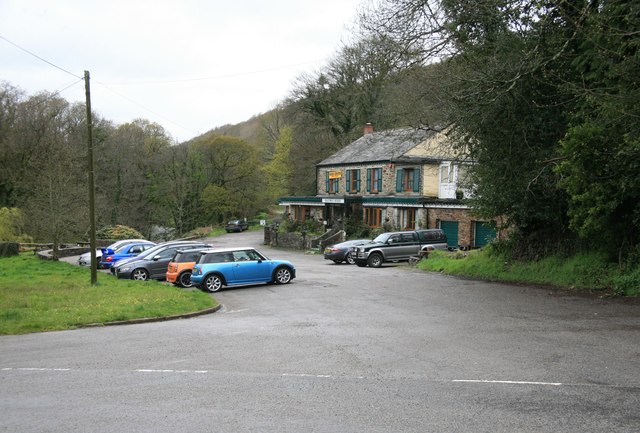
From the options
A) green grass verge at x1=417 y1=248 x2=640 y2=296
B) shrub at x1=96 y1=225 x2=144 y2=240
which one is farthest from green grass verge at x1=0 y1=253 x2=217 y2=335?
shrub at x1=96 y1=225 x2=144 y2=240

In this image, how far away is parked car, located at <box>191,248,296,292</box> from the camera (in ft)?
73.2

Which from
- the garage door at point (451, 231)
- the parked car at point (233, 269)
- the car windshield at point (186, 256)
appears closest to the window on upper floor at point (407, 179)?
the garage door at point (451, 231)

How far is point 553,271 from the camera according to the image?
2117 cm

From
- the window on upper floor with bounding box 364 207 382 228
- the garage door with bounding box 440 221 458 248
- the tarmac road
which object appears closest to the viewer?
the tarmac road

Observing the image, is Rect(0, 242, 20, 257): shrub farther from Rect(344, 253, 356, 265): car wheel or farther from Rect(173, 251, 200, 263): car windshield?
Rect(344, 253, 356, 265): car wheel

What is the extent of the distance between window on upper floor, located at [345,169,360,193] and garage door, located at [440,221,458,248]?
549 inches

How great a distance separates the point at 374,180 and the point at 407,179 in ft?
14.4

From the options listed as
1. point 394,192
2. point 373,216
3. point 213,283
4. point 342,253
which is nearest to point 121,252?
point 342,253

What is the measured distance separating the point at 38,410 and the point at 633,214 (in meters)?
16.6

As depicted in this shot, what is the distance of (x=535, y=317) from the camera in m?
13.9

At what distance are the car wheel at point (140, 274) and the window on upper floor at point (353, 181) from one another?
2838 centimetres

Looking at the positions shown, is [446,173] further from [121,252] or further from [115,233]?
[115,233]

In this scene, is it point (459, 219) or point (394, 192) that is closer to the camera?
point (459, 219)

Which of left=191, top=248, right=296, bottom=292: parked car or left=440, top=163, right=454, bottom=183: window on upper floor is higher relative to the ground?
left=440, top=163, right=454, bottom=183: window on upper floor
